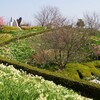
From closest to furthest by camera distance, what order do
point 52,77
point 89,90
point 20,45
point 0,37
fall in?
point 89,90 → point 52,77 → point 20,45 → point 0,37

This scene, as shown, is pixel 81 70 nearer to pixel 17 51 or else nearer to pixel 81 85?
pixel 17 51

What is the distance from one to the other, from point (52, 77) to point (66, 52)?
13746mm

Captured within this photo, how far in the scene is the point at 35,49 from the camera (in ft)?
127

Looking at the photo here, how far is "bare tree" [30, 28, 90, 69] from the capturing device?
3200cm

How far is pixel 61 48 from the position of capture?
32156 mm

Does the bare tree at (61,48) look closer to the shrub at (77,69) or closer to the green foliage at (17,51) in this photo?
the shrub at (77,69)

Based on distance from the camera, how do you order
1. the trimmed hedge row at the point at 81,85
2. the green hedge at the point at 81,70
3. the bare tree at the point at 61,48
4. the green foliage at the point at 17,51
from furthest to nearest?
1. the green foliage at the point at 17,51
2. the bare tree at the point at 61,48
3. the green hedge at the point at 81,70
4. the trimmed hedge row at the point at 81,85

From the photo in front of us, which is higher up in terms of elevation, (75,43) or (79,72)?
(75,43)

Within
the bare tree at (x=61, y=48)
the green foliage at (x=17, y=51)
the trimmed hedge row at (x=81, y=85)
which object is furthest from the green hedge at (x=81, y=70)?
the trimmed hedge row at (x=81, y=85)

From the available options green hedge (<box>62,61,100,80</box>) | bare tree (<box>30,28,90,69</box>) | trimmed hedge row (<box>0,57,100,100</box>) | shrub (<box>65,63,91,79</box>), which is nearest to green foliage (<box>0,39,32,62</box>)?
bare tree (<box>30,28,90,69</box>)

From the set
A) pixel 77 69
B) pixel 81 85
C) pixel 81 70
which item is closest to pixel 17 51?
pixel 77 69

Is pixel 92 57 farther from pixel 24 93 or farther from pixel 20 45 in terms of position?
pixel 24 93

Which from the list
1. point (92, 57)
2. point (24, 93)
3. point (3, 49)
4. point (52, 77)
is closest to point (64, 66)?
point (92, 57)

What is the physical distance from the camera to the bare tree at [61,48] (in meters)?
32.0
